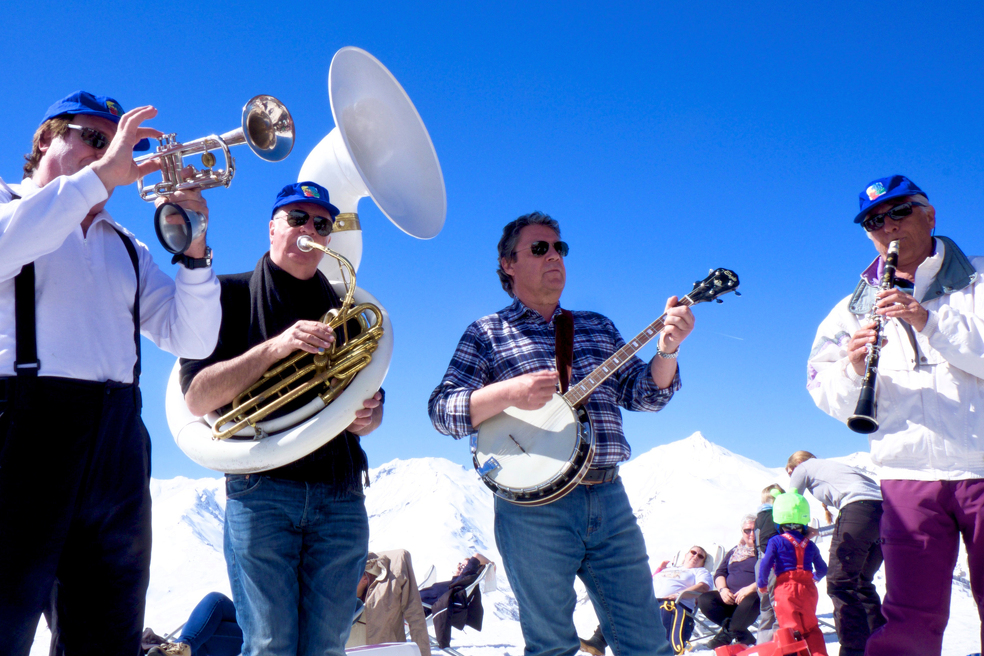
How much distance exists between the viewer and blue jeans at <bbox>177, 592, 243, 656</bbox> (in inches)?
249

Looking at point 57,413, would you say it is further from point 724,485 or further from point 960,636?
point 724,485

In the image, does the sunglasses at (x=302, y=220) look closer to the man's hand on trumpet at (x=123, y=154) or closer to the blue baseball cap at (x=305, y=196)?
the blue baseball cap at (x=305, y=196)

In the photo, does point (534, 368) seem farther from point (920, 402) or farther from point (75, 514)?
point (75, 514)

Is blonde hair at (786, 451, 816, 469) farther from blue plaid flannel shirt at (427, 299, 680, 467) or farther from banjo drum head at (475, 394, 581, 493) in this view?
banjo drum head at (475, 394, 581, 493)

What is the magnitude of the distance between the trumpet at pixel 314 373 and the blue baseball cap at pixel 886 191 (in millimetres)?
2119

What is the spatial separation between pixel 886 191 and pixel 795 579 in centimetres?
381

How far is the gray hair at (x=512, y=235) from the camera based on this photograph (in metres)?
3.74

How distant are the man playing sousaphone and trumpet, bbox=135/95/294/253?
0.52m

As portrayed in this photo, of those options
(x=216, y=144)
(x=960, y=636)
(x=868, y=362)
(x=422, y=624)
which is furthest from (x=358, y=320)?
(x=960, y=636)

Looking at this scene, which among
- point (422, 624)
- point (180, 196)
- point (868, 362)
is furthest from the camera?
point (422, 624)

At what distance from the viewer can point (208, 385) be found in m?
2.80

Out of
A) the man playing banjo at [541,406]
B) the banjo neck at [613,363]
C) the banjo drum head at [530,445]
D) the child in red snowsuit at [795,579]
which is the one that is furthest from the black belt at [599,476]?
the child in red snowsuit at [795,579]

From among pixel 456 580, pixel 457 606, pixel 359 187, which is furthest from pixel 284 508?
pixel 456 580

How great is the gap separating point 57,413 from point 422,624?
18.3 ft
